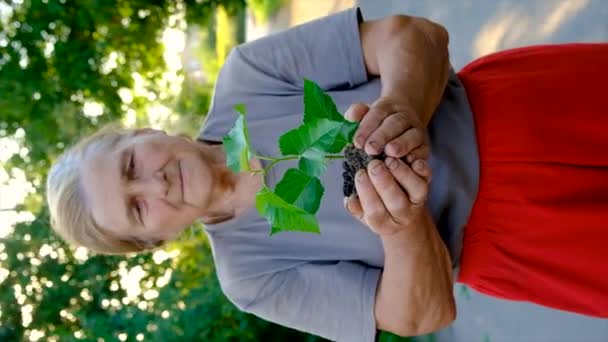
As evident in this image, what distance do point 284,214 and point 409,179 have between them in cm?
24

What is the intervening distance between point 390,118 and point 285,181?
0.79 ft

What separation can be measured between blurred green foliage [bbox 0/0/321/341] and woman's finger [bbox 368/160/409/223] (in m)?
2.53

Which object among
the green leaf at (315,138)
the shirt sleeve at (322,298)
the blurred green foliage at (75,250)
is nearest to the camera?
the green leaf at (315,138)

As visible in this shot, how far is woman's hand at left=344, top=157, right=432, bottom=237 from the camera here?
1164 mm

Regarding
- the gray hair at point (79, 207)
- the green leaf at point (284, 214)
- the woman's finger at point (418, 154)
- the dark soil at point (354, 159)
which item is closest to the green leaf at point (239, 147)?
the green leaf at point (284, 214)

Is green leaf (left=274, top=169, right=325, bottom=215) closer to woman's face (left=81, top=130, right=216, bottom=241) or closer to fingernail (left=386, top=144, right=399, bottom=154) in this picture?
fingernail (left=386, top=144, right=399, bottom=154)

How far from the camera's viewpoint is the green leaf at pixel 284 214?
115 centimetres

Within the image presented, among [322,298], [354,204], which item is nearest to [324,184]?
[322,298]

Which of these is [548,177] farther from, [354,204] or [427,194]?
[354,204]

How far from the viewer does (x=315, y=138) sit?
112 cm

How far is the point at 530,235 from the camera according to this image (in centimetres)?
162

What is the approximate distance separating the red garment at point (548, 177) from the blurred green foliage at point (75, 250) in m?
2.28

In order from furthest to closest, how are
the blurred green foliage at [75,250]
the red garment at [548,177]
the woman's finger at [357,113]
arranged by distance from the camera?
1. the blurred green foliage at [75,250]
2. the red garment at [548,177]
3. the woman's finger at [357,113]

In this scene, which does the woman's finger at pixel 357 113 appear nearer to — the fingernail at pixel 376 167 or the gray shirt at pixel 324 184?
the fingernail at pixel 376 167
